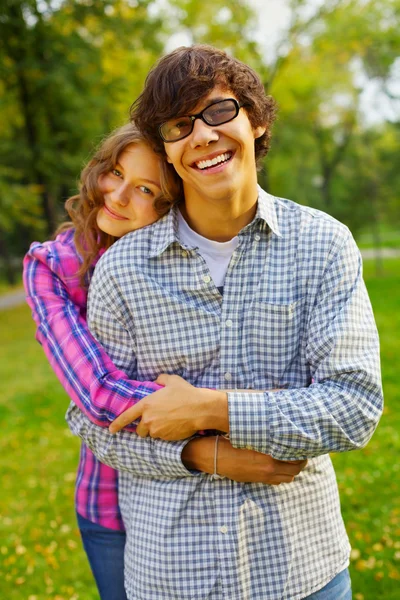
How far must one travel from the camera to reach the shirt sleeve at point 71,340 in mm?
2148

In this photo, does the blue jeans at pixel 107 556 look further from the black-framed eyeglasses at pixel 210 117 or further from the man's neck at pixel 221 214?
the black-framed eyeglasses at pixel 210 117

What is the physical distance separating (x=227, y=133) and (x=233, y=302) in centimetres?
57

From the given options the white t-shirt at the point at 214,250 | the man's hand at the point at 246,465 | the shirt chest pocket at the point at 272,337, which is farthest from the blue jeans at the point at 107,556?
the white t-shirt at the point at 214,250

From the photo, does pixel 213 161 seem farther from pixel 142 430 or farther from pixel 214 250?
pixel 142 430

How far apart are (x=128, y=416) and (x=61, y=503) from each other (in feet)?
14.1

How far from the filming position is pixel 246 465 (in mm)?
1990

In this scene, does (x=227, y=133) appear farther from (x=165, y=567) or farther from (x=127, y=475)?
(x=165, y=567)

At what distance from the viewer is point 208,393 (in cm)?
199

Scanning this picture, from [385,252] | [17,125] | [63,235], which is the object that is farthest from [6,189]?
[385,252]

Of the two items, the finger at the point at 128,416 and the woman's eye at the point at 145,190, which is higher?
the woman's eye at the point at 145,190

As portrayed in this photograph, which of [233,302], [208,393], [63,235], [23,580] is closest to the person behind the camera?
[208,393]

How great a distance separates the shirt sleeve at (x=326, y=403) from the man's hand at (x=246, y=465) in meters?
0.05

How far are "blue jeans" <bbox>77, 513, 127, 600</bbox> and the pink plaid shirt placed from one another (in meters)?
0.05

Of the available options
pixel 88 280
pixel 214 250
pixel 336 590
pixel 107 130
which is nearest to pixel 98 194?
pixel 88 280
